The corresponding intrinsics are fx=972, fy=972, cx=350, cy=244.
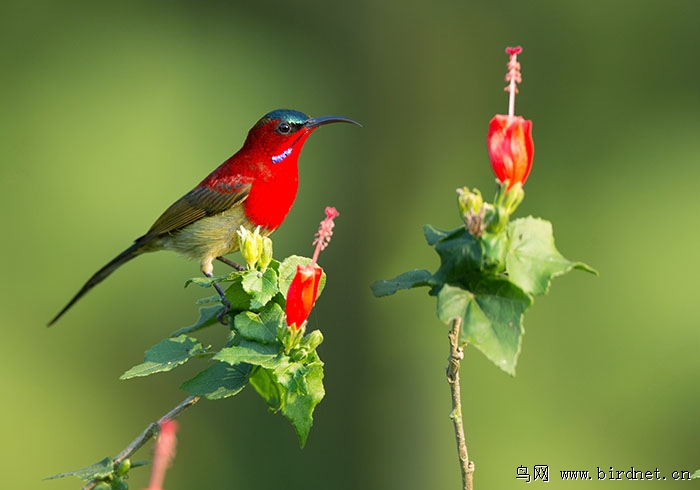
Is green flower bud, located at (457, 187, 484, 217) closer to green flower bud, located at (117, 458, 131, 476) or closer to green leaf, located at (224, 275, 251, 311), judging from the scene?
green leaf, located at (224, 275, 251, 311)

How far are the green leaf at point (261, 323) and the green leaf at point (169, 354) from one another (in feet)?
0.41

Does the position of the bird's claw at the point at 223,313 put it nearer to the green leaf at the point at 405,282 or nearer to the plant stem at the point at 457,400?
the green leaf at the point at 405,282

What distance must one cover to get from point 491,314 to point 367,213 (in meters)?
5.00

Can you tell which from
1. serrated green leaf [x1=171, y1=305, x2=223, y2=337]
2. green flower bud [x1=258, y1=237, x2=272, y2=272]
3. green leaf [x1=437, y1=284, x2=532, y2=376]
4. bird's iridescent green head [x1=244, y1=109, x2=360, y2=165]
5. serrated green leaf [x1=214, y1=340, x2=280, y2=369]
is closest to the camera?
green leaf [x1=437, y1=284, x2=532, y2=376]

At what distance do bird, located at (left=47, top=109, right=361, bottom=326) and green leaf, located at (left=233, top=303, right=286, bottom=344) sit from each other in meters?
1.24

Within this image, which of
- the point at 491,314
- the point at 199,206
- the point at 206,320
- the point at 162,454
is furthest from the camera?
the point at 199,206

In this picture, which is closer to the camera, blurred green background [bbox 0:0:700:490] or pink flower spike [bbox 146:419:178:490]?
pink flower spike [bbox 146:419:178:490]

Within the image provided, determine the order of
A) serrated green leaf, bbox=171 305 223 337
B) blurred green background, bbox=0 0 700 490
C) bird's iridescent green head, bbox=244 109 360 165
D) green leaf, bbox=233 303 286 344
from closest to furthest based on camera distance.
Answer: green leaf, bbox=233 303 286 344 → serrated green leaf, bbox=171 305 223 337 → bird's iridescent green head, bbox=244 109 360 165 → blurred green background, bbox=0 0 700 490

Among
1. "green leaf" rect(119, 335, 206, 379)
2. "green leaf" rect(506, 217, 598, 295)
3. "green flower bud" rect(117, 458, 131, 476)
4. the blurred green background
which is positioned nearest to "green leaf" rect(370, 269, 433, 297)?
"green leaf" rect(506, 217, 598, 295)

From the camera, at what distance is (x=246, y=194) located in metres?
3.11

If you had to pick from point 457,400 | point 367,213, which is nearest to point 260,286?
point 457,400

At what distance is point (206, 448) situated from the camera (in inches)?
237

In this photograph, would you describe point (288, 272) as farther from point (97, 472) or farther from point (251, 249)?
point (97, 472)

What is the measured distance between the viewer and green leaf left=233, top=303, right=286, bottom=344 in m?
1.76
